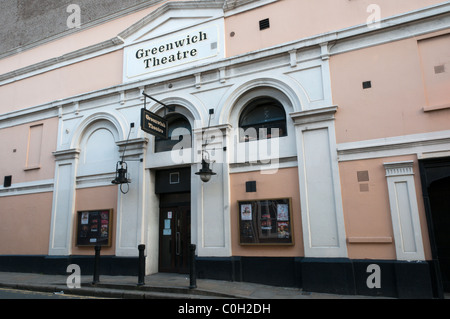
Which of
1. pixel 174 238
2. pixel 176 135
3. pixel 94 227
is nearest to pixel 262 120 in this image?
pixel 176 135

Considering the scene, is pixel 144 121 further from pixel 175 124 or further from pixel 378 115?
pixel 378 115

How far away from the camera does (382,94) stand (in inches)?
314

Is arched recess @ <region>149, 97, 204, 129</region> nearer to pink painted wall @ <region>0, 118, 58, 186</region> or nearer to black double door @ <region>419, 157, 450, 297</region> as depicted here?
pink painted wall @ <region>0, 118, 58, 186</region>

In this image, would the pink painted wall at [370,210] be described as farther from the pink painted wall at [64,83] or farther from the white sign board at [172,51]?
the pink painted wall at [64,83]

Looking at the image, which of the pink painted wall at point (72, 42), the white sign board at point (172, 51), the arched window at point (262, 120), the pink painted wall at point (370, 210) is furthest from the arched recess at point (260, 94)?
the pink painted wall at point (72, 42)

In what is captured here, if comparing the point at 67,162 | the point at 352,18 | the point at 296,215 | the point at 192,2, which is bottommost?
the point at 296,215

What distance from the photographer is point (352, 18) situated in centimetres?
861

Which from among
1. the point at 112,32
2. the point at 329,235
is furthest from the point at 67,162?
the point at 329,235

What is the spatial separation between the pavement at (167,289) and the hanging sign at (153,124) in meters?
4.11

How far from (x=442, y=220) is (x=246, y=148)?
506 cm

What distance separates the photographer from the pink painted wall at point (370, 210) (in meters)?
7.38

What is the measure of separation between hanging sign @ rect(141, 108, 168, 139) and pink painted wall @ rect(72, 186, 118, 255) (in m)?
2.74

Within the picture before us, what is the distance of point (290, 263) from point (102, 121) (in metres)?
8.08

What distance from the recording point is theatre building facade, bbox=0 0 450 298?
7527 millimetres
